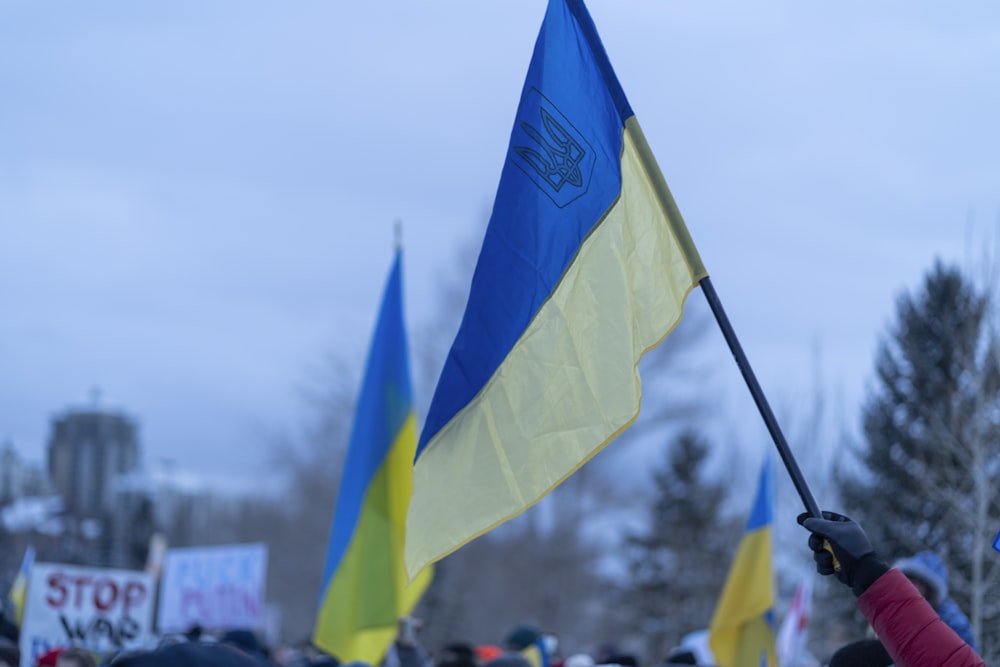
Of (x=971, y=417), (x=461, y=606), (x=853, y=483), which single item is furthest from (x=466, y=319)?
(x=461, y=606)

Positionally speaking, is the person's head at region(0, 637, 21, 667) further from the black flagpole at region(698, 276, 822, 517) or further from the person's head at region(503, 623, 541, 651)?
the black flagpole at region(698, 276, 822, 517)

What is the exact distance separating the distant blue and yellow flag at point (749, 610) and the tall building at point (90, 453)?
190ft

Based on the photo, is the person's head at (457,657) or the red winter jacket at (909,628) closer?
the red winter jacket at (909,628)

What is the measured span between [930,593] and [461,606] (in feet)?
88.9

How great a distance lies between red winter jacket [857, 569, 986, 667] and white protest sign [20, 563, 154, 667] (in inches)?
315

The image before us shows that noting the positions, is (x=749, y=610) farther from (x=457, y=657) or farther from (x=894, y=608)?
(x=894, y=608)

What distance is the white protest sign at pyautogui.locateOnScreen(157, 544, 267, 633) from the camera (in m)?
14.6

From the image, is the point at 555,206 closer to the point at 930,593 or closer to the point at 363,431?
the point at 930,593

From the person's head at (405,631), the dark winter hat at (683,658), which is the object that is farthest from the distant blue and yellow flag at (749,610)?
the person's head at (405,631)

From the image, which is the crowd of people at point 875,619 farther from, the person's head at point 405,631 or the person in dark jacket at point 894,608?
the person's head at point 405,631

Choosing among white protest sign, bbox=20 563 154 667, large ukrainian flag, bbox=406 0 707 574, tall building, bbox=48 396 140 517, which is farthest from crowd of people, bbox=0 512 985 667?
tall building, bbox=48 396 140 517

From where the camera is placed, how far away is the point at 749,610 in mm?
11320

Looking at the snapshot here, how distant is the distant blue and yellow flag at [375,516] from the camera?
8805 mm

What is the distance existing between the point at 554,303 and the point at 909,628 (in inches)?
73.9
